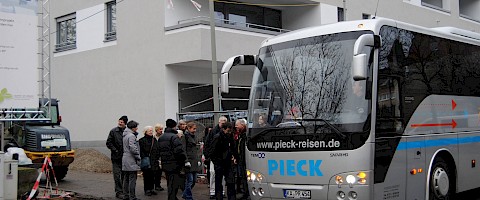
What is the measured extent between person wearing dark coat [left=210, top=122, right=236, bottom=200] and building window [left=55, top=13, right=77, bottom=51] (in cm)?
1450

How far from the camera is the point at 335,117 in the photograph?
771 centimetres

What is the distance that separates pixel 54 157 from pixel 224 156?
6.09 meters

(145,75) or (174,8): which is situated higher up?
(174,8)

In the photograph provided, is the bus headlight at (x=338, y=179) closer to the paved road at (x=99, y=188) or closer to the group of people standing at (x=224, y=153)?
the group of people standing at (x=224, y=153)

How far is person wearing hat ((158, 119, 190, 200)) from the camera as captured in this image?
997 cm

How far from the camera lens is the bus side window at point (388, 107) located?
25.4 ft

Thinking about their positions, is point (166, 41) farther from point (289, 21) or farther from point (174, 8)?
point (289, 21)

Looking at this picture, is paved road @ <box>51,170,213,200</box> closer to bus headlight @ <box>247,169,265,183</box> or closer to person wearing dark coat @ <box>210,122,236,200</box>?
person wearing dark coat @ <box>210,122,236,200</box>

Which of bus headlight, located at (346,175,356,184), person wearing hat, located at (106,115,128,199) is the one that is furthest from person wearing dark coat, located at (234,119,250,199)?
bus headlight, located at (346,175,356,184)

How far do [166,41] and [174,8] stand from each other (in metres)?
1.29

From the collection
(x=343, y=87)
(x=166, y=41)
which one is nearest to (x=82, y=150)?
(x=166, y=41)

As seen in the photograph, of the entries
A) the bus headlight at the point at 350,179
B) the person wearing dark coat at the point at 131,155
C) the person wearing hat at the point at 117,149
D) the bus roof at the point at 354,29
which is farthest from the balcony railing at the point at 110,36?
the bus headlight at the point at 350,179

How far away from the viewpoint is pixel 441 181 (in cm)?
884

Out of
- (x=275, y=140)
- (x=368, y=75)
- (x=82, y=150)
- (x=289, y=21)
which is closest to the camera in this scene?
(x=368, y=75)
